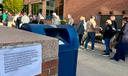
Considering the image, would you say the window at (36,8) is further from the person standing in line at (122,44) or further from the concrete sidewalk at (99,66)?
the person standing in line at (122,44)

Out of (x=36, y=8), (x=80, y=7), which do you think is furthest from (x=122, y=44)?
(x=36, y=8)

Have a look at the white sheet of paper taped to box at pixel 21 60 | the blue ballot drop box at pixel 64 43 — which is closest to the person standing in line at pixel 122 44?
the blue ballot drop box at pixel 64 43

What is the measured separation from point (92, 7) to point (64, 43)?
1887 cm

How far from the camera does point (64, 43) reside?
13.5 ft

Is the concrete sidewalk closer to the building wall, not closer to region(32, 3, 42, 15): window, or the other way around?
the building wall

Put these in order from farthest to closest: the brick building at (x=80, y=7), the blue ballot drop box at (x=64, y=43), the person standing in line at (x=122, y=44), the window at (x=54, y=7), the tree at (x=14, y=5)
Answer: the tree at (x=14, y=5)
the window at (x=54, y=7)
the brick building at (x=80, y=7)
the person standing in line at (x=122, y=44)
the blue ballot drop box at (x=64, y=43)

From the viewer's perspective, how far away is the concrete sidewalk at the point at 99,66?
25.7ft

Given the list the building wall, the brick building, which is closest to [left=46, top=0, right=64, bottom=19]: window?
the brick building

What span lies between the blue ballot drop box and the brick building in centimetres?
1507

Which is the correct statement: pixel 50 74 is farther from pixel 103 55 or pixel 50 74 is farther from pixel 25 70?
pixel 103 55

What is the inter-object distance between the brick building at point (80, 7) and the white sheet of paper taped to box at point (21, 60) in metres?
16.6

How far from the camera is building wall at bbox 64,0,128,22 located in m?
19.6

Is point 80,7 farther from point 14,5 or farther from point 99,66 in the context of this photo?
point 14,5

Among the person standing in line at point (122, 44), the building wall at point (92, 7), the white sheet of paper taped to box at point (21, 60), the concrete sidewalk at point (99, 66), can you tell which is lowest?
the concrete sidewalk at point (99, 66)
